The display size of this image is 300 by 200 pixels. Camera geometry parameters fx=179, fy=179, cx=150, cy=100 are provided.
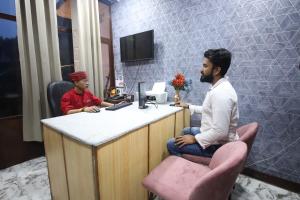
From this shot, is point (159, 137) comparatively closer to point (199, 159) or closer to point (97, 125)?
point (199, 159)

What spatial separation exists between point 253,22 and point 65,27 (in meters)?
2.54

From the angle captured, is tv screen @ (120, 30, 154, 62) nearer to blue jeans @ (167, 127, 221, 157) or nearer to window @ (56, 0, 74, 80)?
window @ (56, 0, 74, 80)

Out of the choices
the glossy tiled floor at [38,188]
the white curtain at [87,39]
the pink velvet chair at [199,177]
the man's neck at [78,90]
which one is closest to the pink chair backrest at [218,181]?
the pink velvet chair at [199,177]

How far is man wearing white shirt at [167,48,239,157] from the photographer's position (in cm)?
125

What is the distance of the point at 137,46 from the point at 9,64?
5.52 feet

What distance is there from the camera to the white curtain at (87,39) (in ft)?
8.71

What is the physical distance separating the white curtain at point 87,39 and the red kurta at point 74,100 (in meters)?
0.64

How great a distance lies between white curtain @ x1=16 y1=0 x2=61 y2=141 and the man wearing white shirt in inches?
70.5

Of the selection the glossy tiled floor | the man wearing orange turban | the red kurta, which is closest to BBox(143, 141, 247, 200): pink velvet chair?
the glossy tiled floor

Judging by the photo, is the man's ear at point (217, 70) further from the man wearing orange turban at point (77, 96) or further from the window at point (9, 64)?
the window at point (9, 64)

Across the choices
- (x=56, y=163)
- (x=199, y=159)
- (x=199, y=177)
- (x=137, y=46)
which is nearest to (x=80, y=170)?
(x=56, y=163)

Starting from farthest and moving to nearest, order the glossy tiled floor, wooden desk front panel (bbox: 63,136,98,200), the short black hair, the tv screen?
1. the tv screen
2. the glossy tiled floor
3. the short black hair
4. wooden desk front panel (bbox: 63,136,98,200)

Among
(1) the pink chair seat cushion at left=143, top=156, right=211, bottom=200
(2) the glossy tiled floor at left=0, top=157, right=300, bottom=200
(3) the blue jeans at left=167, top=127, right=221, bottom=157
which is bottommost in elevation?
(2) the glossy tiled floor at left=0, top=157, right=300, bottom=200

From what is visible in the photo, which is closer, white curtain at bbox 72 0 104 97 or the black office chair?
the black office chair
